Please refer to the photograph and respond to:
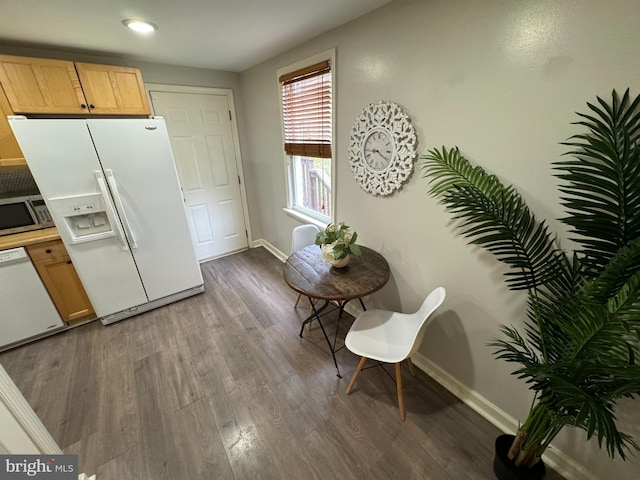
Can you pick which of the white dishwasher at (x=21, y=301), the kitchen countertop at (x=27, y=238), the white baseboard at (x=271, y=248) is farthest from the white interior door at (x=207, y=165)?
the white dishwasher at (x=21, y=301)

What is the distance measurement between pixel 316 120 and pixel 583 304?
84.3 inches

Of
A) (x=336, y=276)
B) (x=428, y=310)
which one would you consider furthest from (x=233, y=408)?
(x=428, y=310)

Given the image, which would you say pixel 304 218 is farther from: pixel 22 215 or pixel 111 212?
pixel 22 215

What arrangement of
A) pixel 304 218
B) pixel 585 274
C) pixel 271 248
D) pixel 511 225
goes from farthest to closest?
pixel 271 248
pixel 304 218
pixel 511 225
pixel 585 274

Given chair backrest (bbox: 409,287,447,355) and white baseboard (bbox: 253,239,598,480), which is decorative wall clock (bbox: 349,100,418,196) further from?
white baseboard (bbox: 253,239,598,480)

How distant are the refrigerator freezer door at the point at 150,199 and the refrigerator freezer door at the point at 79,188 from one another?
0.09m

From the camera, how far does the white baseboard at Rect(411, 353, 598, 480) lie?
4.03 ft

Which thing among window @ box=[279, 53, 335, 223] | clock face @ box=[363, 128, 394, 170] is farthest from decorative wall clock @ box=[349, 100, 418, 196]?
window @ box=[279, 53, 335, 223]

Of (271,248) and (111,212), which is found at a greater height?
(111,212)

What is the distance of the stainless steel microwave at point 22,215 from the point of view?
6.57ft

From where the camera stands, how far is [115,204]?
83.4 inches

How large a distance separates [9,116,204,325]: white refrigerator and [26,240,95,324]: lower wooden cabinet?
0.46 feet

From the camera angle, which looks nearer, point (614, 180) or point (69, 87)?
point (614, 180)

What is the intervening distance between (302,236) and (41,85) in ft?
7.74
